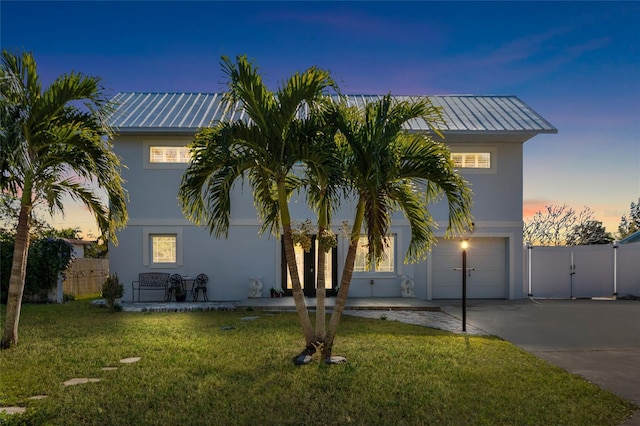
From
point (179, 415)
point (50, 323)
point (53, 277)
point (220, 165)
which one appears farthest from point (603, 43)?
point (53, 277)

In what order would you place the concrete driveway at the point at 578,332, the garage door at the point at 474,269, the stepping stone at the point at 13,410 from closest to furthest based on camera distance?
the stepping stone at the point at 13,410 < the concrete driveway at the point at 578,332 < the garage door at the point at 474,269

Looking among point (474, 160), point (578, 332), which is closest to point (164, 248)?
point (474, 160)

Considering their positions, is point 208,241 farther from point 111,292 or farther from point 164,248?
point 111,292

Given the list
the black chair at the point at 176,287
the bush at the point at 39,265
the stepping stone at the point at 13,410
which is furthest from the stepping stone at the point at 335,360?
the bush at the point at 39,265

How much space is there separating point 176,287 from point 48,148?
7.39m

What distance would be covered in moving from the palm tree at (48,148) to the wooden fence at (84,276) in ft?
33.0

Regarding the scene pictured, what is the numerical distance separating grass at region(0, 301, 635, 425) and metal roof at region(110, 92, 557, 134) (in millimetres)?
6982

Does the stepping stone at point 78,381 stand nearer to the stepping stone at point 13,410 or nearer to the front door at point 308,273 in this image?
the stepping stone at point 13,410

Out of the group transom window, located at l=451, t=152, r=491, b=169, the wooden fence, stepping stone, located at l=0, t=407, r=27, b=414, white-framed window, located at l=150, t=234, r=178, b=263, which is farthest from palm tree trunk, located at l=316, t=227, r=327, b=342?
the wooden fence

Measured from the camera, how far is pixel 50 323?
34.6 feet

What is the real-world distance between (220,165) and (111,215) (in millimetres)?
3122

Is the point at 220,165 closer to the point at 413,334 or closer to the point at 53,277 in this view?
the point at 413,334

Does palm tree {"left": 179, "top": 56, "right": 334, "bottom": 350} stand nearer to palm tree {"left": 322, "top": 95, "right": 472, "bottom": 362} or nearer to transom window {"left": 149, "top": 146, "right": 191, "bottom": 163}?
palm tree {"left": 322, "top": 95, "right": 472, "bottom": 362}

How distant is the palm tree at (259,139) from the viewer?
6285 millimetres
